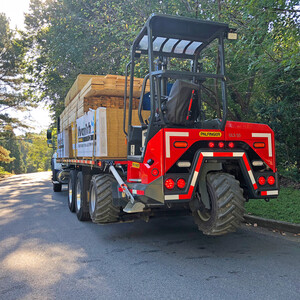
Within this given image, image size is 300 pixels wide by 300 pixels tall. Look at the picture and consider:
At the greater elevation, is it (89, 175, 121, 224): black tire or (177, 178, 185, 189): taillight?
(177, 178, 185, 189): taillight

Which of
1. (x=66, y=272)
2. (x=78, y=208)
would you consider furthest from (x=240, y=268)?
(x=78, y=208)

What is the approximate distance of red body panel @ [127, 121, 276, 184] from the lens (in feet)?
14.0

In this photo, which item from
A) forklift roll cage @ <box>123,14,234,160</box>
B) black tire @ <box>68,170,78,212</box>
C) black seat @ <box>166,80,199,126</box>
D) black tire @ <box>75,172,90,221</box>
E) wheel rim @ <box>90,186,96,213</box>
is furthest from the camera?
black tire @ <box>68,170,78,212</box>

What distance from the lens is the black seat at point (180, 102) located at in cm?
437

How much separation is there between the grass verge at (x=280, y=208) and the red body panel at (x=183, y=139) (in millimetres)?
2339

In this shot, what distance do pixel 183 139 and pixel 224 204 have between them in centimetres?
101

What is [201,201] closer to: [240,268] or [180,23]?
[240,268]

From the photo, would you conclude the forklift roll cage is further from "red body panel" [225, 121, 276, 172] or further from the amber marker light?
the amber marker light

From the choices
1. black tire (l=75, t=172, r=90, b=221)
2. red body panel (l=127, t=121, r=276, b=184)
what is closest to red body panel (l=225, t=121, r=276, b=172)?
red body panel (l=127, t=121, r=276, b=184)

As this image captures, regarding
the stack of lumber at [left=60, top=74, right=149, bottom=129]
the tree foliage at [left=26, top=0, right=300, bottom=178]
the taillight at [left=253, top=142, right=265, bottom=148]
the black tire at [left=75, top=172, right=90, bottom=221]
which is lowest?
the black tire at [left=75, top=172, right=90, bottom=221]

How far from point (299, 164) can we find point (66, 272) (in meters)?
9.72

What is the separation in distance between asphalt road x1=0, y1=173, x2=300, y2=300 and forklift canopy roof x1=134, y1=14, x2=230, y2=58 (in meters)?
3.28

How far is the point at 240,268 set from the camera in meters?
4.20

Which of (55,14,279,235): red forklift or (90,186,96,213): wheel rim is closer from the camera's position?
(55,14,279,235): red forklift
